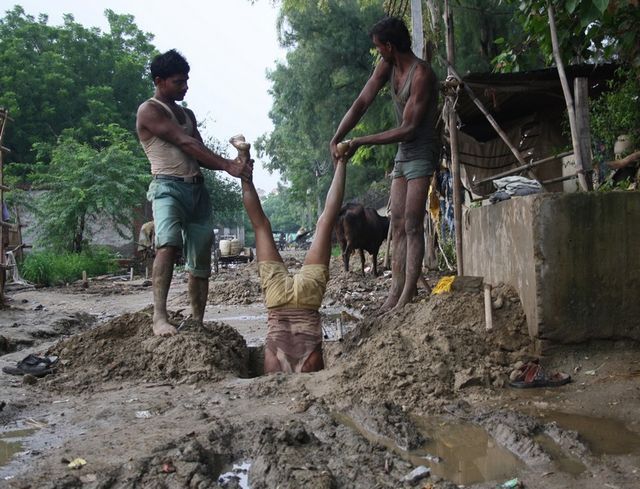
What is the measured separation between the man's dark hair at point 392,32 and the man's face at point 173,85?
141 cm

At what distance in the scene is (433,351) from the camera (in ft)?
11.0

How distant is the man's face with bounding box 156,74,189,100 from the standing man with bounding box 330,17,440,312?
1.15 meters

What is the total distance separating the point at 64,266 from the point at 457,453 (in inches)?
606

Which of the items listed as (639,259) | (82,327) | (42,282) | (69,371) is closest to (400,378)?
(639,259)

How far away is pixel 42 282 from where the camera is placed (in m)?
14.6

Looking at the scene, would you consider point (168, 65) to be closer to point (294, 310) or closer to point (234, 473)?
point (294, 310)

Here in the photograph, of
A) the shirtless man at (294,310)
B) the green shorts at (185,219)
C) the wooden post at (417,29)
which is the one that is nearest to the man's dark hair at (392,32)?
the shirtless man at (294,310)

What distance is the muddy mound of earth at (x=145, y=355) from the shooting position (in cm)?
368

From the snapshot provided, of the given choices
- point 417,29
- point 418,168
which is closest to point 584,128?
point 418,168

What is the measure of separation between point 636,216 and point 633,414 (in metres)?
1.27

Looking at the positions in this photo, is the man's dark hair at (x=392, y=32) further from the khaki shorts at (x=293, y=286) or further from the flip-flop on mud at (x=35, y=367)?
the flip-flop on mud at (x=35, y=367)

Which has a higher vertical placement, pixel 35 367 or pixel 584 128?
pixel 584 128

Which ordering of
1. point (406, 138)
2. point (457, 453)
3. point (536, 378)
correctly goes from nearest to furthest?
Answer: point (457, 453)
point (536, 378)
point (406, 138)

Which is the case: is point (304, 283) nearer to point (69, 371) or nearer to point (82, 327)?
point (69, 371)
